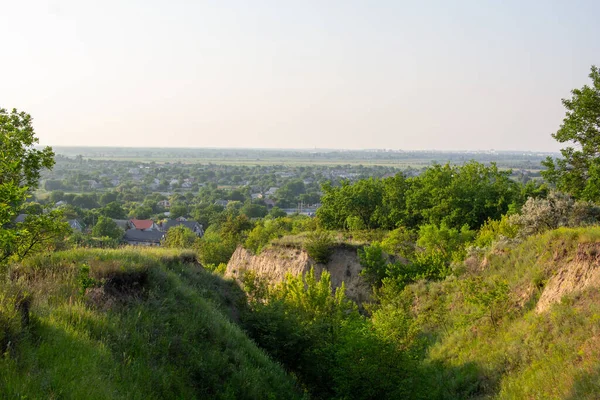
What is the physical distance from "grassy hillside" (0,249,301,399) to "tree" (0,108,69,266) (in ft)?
2.24

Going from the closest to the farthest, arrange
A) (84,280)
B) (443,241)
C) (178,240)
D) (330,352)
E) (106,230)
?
(84,280), (330,352), (443,241), (178,240), (106,230)

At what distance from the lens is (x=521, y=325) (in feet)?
56.6

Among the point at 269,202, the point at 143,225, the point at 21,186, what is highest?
the point at 21,186

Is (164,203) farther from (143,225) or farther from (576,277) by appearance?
(576,277)

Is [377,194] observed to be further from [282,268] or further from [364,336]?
[364,336]

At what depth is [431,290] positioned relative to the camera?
23844 millimetres

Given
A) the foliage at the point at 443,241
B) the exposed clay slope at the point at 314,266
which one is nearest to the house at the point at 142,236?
the exposed clay slope at the point at 314,266

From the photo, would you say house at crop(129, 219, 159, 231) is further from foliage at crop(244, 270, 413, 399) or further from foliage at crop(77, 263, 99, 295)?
foliage at crop(77, 263, 99, 295)

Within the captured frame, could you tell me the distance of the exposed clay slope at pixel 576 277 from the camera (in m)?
16.7

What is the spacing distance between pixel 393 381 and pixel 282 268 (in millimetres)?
16192

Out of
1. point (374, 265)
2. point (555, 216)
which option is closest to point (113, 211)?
point (374, 265)

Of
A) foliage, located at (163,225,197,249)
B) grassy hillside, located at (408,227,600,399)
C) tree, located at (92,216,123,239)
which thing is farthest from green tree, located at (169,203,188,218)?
grassy hillside, located at (408,227,600,399)

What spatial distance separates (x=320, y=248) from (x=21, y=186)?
17512mm

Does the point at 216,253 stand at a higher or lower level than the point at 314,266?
lower
